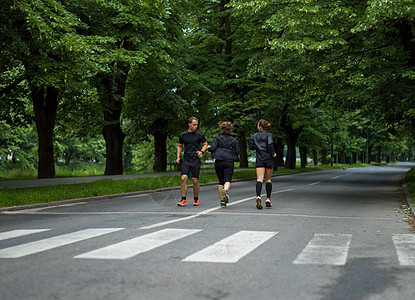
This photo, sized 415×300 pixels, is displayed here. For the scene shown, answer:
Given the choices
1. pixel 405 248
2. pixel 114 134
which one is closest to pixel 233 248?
pixel 405 248

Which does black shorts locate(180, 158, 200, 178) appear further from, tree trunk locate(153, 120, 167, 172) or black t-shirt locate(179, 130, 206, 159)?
tree trunk locate(153, 120, 167, 172)

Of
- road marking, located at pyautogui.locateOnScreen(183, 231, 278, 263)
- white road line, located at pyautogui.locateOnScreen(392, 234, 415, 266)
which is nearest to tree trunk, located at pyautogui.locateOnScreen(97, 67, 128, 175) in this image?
road marking, located at pyautogui.locateOnScreen(183, 231, 278, 263)

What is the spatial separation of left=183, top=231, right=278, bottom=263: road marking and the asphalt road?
0.01 metres

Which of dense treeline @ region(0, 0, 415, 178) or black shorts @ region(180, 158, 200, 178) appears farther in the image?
dense treeline @ region(0, 0, 415, 178)

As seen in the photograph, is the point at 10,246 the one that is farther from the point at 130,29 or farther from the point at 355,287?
the point at 130,29

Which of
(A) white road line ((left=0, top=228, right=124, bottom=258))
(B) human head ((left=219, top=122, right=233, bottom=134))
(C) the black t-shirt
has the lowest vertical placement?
(A) white road line ((left=0, top=228, right=124, bottom=258))

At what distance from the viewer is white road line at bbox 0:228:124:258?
233 inches

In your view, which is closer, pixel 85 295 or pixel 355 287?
pixel 85 295

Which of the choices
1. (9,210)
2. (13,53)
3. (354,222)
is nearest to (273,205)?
(354,222)

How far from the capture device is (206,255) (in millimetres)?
5699

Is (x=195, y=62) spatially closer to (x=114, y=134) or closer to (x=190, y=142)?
(x=114, y=134)

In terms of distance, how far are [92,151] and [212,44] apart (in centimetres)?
4351

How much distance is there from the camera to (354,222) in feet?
29.7

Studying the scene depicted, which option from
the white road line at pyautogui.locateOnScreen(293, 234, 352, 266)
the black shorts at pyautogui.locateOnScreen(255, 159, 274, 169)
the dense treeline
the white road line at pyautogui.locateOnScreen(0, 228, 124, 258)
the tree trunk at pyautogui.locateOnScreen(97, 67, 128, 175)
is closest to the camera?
the white road line at pyautogui.locateOnScreen(293, 234, 352, 266)
